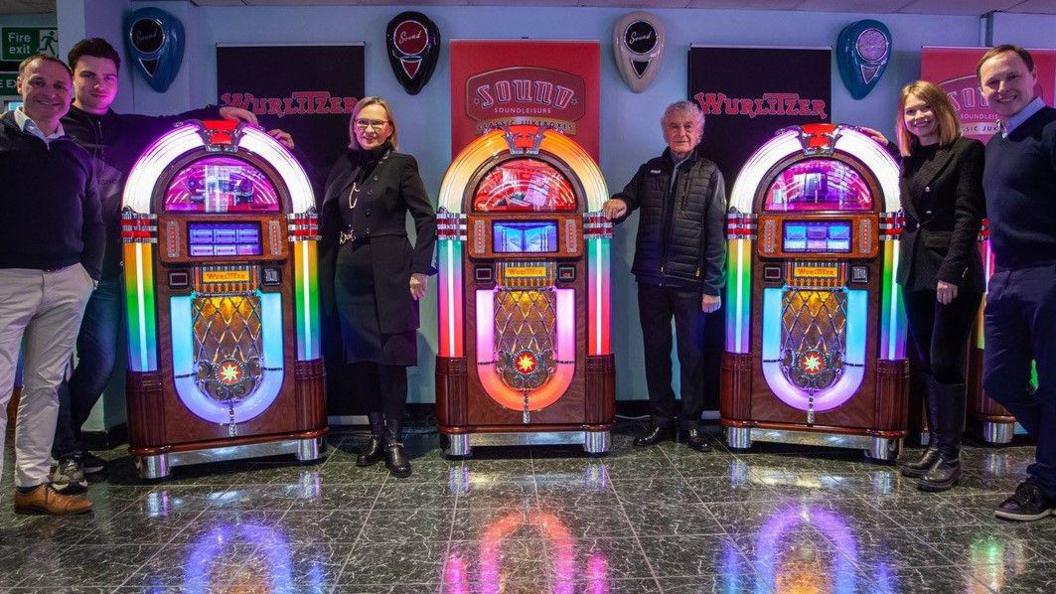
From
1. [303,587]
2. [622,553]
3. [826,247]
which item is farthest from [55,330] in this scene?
[826,247]

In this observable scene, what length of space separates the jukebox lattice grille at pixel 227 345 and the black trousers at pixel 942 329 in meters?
3.31

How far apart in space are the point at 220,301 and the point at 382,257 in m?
0.88

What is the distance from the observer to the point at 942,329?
134 inches

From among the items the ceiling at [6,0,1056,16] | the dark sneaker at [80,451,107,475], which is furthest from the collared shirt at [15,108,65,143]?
the ceiling at [6,0,1056,16]

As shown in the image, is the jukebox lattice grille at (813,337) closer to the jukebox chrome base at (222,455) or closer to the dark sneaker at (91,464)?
the jukebox chrome base at (222,455)

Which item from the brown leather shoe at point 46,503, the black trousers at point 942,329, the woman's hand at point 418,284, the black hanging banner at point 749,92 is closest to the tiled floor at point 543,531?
the brown leather shoe at point 46,503

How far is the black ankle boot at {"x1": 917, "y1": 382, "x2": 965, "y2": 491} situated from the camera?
11.3 feet

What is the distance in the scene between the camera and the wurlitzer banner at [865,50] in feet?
15.3

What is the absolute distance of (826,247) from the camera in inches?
154

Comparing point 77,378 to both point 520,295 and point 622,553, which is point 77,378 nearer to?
point 520,295

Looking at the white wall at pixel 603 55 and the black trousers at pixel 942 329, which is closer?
the black trousers at pixel 942 329

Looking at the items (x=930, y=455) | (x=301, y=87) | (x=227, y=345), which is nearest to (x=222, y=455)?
(x=227, y=345)

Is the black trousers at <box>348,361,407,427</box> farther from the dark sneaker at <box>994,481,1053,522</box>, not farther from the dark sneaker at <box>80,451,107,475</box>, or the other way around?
the dark sneaker at <box>994,481,1053,522</box>

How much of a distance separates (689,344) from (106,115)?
334 centimetres
